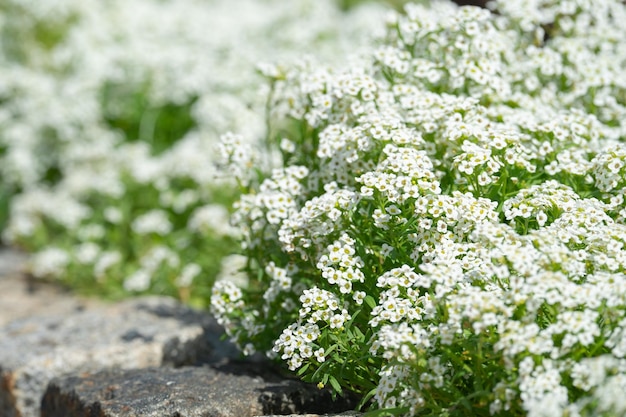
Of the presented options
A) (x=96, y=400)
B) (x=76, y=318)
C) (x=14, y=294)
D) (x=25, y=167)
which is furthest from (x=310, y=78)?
(x=25, y=167)

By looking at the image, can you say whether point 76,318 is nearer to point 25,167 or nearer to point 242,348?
point 242,348

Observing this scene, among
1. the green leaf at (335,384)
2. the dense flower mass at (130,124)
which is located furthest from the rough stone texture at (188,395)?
the dense flower mass at (130,124)

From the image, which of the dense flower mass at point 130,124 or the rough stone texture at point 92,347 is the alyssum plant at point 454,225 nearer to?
the rough stone texture at point 92,347

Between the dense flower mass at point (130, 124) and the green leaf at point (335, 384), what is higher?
the dense flower mass at point (130, 124)

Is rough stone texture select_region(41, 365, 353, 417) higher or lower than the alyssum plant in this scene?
lower

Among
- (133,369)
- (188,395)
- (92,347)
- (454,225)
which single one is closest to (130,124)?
(92,347)

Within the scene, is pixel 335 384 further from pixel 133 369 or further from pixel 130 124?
pixel 130 124

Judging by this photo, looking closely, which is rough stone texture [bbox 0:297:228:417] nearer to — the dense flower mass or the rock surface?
the rock surface

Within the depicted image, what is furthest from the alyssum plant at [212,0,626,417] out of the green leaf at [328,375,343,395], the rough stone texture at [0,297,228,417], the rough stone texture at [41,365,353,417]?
the rough stone texture at [0,297,228,417]
